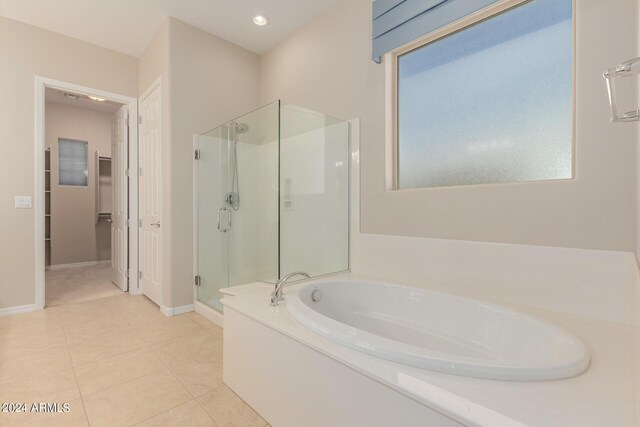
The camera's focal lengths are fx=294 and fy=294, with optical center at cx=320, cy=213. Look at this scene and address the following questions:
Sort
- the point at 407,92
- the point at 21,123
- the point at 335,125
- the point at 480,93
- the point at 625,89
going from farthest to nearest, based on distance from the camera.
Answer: the point at 21,123 → the point at 335,125 → the point at 407,92 → the point at 480,93 → the point at 625,89

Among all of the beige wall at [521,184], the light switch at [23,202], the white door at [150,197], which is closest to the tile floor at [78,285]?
the white door at [150,197]

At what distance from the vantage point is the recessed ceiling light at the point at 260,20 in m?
2.76

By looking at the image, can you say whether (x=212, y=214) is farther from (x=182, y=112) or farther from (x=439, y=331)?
(x=439, y=331)

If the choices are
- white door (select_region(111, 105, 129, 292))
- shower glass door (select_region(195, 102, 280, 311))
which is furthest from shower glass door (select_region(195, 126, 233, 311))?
white door (select_region(111, 105, 129, 292))

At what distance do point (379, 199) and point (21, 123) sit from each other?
133 inches

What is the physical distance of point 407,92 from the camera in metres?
2.23

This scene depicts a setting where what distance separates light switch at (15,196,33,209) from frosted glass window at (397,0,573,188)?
3.42 m

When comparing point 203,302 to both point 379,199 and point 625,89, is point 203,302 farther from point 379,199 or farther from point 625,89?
point 625,89

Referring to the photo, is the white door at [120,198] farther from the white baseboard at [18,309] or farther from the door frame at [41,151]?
the white baseboard at [18,309]

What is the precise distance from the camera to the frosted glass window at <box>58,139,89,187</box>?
4.81 meters

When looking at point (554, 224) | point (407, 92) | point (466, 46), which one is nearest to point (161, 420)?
point (554, 224)

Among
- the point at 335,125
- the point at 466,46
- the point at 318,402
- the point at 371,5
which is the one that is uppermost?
the point at 371,5

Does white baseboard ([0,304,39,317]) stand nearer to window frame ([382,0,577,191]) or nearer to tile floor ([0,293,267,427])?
tile floor ([0,293,267,427])

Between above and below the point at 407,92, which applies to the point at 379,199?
below
